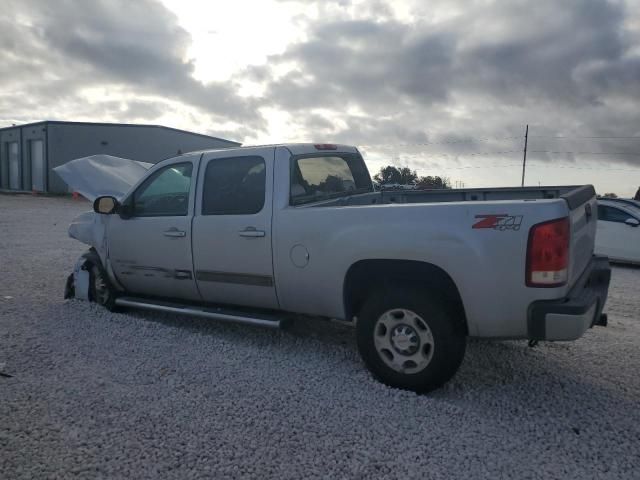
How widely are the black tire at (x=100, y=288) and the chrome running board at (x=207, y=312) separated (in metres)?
0.19

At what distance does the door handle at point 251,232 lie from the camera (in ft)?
15.5

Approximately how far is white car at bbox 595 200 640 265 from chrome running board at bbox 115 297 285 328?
29.4 ft

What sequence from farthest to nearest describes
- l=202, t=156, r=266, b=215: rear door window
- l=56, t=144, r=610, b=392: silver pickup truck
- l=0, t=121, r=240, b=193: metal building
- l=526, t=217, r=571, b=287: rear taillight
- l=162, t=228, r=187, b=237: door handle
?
1. l=0, t=121, r=240, b=193: metal building
2. l=162, t=228, r=187, b=237: door handle
3. l=202, t=156, r=266, b=215: rear door window
4. l=56, t=144, r=610, b=392: silver pickup truck
5. l=526, t=217, r=571, b=287: rear taillight

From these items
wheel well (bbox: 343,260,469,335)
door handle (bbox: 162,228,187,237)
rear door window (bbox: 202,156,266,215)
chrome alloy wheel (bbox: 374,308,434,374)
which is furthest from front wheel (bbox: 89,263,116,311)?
chrome alloy wheel (bbox: 374,308,434,374)

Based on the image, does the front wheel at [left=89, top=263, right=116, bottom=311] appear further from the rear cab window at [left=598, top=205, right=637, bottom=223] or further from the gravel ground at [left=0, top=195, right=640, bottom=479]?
Result: the rear cab window at [left=598, top=205, right=637, bottom=223]

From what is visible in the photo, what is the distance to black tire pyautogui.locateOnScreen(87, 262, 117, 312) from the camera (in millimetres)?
6250

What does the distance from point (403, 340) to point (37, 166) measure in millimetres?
43339

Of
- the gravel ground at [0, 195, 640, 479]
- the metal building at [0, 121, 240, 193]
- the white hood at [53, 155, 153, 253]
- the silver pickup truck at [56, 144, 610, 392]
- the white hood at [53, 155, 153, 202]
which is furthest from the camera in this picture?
the metal building at [0, 121, 240, 193]

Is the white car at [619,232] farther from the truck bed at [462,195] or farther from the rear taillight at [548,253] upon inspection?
the rear taillight at [548,253]

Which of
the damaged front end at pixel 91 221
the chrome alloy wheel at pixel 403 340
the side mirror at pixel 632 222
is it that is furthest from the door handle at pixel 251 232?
the side mirror at pixel 632 222

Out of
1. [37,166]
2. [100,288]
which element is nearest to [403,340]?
[100,288]

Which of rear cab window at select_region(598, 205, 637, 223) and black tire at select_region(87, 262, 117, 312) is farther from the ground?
rear cab window at select_region(598, 205, 637, 223)

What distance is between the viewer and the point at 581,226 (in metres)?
4.08

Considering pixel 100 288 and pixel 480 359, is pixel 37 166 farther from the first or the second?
pixel 480 359
